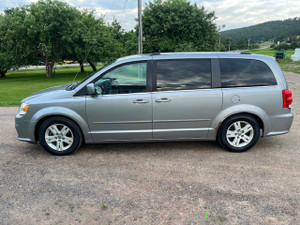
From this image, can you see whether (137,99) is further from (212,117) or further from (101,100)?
(212,117)

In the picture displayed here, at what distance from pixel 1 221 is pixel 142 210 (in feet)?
4.98

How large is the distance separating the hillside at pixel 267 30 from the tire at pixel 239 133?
164 meters

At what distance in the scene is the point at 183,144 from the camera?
203 inches

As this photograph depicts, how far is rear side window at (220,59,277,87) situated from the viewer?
14.9ft

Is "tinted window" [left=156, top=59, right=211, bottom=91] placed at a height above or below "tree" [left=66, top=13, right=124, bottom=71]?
below

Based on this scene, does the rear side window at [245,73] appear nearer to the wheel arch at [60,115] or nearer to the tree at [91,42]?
the wheel arch at [60,115]

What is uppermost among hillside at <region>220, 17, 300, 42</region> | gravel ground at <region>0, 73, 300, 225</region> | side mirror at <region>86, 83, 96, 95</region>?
hillside at <region>220, 17, 300, 42</region>

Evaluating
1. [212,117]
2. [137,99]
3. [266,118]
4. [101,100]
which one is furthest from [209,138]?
[101,100]

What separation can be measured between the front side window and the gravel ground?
1.15 metres

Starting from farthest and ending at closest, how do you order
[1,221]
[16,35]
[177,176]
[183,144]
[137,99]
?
1. [16,35]
2. [183,144]
3. [137,99]
4. [177,176]
5. [1,221]

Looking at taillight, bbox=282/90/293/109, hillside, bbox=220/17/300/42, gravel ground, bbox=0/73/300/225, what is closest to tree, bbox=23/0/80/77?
gravel ground, bbox=0/73/300/225

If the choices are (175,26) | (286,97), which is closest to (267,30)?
(175,26)

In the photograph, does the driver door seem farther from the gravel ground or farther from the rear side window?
the rear side window

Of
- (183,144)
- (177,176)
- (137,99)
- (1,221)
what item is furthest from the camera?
(183,144)
